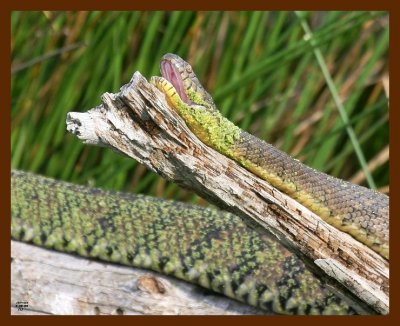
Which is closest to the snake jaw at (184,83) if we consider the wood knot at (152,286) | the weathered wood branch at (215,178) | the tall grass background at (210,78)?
the weathered wood branch at (215,178)

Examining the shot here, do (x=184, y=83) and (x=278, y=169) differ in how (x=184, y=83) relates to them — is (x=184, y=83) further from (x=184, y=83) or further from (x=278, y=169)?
(x=278, y=169)

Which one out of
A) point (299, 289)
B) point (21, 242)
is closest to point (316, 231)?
point (299, 289)

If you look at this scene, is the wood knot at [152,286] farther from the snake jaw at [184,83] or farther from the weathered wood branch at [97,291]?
the snake jaw at [184,83]

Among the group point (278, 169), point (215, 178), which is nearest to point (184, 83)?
point (215, 178)

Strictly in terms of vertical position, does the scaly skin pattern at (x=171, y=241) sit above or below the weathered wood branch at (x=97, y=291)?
above

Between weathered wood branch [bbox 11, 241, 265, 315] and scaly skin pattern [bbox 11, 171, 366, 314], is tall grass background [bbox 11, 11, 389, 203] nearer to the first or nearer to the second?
scaly skin pattern [bbox 11, 171, 366, 314]

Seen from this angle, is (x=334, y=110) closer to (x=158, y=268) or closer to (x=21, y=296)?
(x=158, y=268)
